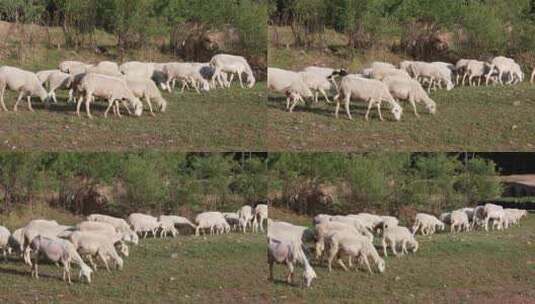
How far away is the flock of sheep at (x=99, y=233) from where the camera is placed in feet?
44.5

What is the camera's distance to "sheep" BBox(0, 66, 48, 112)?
15.2 m

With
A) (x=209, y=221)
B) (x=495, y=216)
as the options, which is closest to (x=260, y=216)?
(x=209, y=221)

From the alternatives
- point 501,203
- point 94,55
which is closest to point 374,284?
point 94,55

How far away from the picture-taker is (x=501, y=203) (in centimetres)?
2356

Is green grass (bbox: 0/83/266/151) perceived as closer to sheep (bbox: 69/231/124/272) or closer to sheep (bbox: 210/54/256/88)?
sheep (bbox: 69/231/124/272)

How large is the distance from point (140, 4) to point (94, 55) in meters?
1.47

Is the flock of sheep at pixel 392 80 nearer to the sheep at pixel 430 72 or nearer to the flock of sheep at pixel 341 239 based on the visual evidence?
the sheep at pixel 430 72

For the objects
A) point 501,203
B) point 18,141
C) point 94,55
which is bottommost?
point 501,203

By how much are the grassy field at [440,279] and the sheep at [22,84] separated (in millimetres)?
5151

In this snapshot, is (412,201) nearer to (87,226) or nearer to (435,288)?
(435,288)

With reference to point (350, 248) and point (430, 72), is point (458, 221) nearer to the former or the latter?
point (430, 72)

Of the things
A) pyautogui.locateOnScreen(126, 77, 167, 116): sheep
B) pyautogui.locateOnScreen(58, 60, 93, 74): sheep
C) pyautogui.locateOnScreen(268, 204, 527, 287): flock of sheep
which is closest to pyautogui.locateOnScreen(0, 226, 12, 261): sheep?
pyautogui.locateOnScreen(126, 77, 167, 116): sheep

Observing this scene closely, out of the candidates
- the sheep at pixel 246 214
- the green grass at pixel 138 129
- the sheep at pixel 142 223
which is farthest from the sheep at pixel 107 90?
the sheep at pixel 246 214

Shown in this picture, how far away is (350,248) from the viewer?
14.0 m
